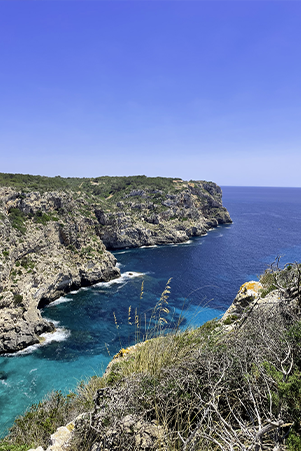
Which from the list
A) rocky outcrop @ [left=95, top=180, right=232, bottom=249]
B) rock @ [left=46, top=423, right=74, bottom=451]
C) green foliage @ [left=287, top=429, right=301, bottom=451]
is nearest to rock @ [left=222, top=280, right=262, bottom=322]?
rock @ [left=46, top=423, right=74, bottom=451]

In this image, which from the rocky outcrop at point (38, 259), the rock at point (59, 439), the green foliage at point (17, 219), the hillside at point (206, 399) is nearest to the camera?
the hillside at point (206, 399)

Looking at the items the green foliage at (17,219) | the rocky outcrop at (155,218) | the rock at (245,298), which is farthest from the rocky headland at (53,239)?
the rock at (245,298)

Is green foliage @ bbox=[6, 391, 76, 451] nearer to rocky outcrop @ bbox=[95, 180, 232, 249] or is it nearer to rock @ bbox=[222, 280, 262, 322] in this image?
rock @ bbox=[222, 280, 262, 322]

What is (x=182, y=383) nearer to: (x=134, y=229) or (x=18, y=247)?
(x=18, y=247)

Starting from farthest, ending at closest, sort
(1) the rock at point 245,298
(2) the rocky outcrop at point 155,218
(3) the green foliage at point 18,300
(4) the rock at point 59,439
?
(2) the rocky outcrop at point 155,218
(3) the green foliage at point 18,300
(1) the rock at point 245,298
(4) the rock at point 59,439

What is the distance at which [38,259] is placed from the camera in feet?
124

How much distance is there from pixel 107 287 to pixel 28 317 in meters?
16.2

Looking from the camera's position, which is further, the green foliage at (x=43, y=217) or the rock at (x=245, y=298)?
the green foliage at (x=43, y=217)

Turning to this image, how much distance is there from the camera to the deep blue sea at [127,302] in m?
21.6

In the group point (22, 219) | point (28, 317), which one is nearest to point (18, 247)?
point (22, 219)

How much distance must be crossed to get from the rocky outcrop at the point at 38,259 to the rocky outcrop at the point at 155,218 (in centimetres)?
1541

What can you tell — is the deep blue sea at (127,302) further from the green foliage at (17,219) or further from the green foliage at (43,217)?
the green foliage at (43,217)

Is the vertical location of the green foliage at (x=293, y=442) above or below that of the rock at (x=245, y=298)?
above

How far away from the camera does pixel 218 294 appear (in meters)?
39.4
